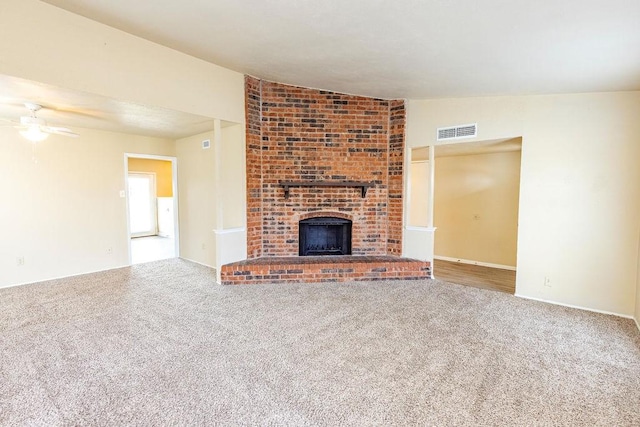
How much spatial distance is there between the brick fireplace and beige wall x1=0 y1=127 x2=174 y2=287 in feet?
8.21

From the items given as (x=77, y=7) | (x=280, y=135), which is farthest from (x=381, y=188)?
(x=77, y=7)

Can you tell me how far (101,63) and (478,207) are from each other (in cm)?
609

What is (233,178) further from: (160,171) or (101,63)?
(160,171)

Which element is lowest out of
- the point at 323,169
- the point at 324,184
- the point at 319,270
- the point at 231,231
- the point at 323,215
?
the point at 319,270

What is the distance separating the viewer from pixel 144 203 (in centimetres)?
906

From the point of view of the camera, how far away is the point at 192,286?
13.9 ft

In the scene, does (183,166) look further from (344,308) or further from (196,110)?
(344,308)

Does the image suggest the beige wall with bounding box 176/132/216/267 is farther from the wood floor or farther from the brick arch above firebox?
the wood floor

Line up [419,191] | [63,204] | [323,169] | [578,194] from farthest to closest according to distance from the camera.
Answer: [419,191] < [323,169] < [63,204] < [578,194]

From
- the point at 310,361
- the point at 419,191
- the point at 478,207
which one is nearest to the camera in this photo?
the point at 310,361

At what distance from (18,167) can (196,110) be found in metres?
2.70

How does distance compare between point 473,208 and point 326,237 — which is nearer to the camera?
point 326,237

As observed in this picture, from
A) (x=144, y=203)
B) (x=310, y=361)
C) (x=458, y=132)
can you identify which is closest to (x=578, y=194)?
(x=458, y=132)

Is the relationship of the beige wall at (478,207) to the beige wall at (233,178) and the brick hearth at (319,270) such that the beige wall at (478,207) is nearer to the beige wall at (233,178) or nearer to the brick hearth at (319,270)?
the brick hearth at (319,270)
